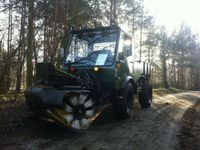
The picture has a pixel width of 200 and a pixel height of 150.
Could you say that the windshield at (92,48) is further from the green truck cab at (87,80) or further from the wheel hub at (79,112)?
the wheel hub at (79,112)

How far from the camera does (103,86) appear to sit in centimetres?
947

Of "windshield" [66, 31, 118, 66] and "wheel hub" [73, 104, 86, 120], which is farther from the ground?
"windshield" [66, 31, 118, 66]

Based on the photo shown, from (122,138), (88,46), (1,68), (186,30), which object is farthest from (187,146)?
(186,30)

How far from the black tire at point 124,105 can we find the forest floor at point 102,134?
20 cm

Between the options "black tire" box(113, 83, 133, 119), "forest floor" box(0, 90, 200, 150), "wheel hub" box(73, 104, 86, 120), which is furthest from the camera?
"black tire" box(113, 83, 133, 119)

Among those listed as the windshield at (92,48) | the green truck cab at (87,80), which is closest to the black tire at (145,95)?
the green truck cab at (87,80)

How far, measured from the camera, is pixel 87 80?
8.90 meters

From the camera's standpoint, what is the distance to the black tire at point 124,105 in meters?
9.48

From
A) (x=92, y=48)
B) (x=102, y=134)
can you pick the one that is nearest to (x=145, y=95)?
(x=92, y=48)

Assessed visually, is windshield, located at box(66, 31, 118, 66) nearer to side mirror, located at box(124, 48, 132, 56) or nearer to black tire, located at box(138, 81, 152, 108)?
side mirror, located at box(124, 48, 132, 56)

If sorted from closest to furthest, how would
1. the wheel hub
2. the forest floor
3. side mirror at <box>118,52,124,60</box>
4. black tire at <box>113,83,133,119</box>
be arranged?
the forest floor < the wheel hub < black tire at <box>113,83,133,119</box> < side mirror at <box>118,52,124,60</box>

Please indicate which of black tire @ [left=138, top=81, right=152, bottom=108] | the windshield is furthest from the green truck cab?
black tire @ [left=138, top=81, right=152, bottom=108]

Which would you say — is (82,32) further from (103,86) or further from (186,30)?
(186,30)

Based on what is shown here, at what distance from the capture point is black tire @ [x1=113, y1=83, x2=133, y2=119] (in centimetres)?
948
